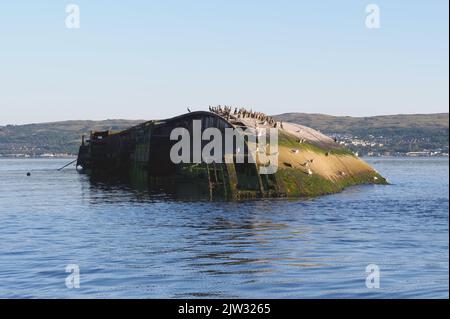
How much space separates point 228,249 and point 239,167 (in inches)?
1210

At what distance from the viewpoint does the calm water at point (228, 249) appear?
22.2m

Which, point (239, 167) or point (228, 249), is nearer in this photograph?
point (228, 249)

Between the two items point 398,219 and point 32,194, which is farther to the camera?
point 32,194

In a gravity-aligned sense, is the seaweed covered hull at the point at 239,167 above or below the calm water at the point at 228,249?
above

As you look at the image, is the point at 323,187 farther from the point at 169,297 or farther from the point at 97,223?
Answer: the point at 169,297

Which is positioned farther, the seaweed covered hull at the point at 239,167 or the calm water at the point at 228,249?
the seaweed covered hull at the point at 239,167

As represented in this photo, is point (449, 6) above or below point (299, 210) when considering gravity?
above

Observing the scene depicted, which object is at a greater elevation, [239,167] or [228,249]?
[239,167]

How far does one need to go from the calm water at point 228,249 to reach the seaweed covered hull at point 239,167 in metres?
5.07

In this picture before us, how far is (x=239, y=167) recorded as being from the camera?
204ft

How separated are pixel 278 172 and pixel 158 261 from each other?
3592 centimetres
